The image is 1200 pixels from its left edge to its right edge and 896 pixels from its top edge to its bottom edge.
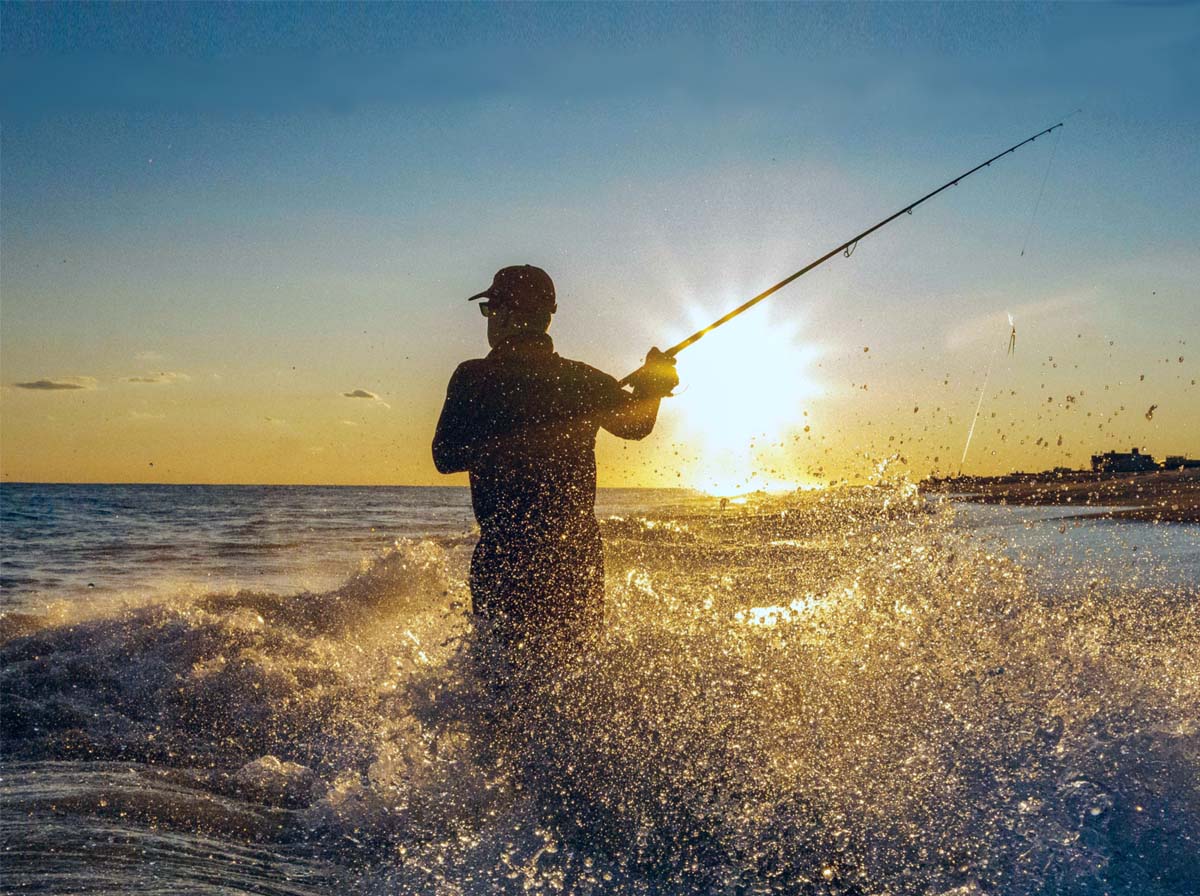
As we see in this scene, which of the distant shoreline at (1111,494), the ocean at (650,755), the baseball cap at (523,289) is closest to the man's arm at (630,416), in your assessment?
the baseball cap at (523,289)

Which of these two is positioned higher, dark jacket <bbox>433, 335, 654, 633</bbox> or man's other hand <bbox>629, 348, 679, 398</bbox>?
man's other hand <bbox>629, 348, 679, 398</bbox>

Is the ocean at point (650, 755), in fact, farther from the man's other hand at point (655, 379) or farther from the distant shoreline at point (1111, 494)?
the distant shoreline at point (1111, 494)

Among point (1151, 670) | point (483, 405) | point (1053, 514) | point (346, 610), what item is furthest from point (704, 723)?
point (1053, 514)

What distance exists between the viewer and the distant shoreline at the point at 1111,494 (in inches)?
766

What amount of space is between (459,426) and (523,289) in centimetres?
66

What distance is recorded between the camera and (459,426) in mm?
3488

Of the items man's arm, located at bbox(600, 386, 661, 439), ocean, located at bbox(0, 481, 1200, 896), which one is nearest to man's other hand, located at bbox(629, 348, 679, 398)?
man's arm, located at bbox(600, 386, 661, 439)

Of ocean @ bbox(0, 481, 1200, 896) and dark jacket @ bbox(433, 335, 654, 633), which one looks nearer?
ocean @ bbox(0, 481, 1200, 896)

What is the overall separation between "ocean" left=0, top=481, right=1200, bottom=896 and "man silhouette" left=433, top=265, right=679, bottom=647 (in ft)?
0.65

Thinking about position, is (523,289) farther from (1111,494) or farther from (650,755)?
(1111,494)

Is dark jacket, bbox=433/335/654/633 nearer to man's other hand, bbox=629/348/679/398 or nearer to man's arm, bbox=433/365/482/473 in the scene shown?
man's arm, bbox=433/365/482/473

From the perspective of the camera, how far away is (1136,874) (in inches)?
96.0

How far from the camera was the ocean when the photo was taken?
2.56 m

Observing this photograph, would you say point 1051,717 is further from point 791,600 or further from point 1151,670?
point 791,600
